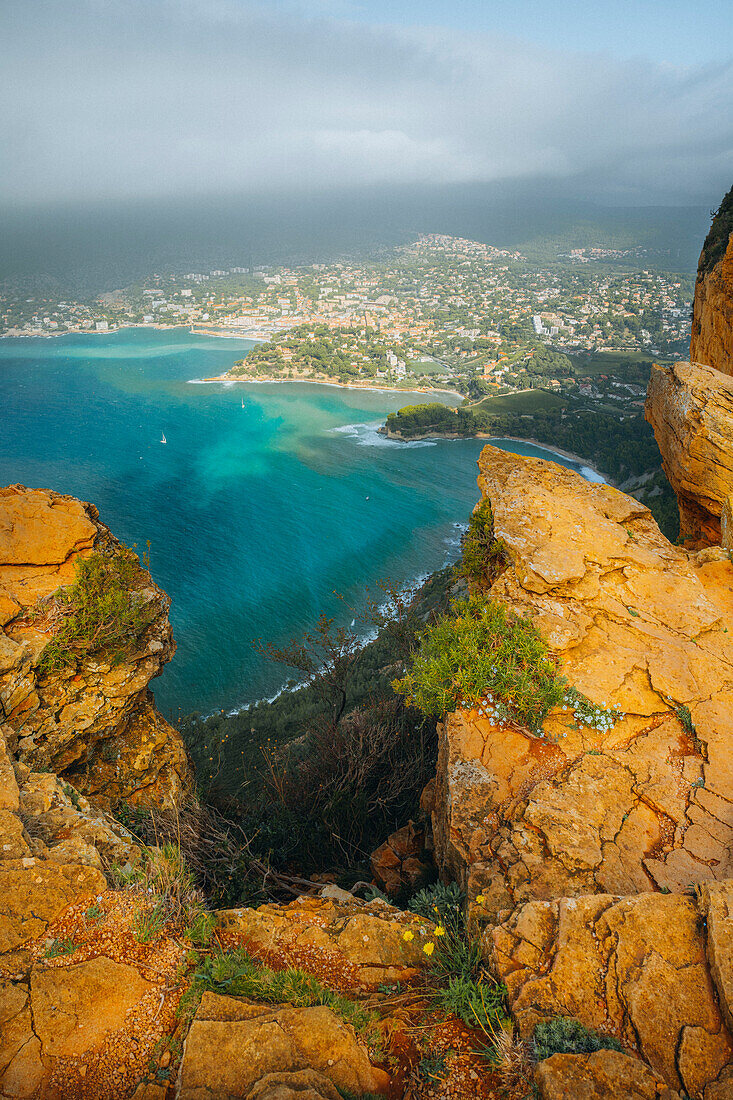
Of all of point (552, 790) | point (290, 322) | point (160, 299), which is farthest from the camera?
point (160, 299)

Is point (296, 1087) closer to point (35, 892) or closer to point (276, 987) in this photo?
point (276, 987)

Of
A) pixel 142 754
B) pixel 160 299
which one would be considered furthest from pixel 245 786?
pixel 160 299

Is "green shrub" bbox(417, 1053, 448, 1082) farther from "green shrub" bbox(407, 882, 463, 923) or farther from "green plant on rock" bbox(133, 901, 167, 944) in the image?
"green plant on rock" bbox(133, 901, 167, 944)

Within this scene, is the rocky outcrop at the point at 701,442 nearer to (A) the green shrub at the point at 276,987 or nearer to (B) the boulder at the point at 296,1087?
(A) the green shrub at the point at 276,987

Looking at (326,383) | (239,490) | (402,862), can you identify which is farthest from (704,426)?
(326,383)

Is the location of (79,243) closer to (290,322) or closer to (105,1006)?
(290,322)

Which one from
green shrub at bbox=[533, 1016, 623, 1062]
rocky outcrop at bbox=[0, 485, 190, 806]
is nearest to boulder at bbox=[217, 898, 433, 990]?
green shrub at bbox=[533, 1016, 623, 1062]

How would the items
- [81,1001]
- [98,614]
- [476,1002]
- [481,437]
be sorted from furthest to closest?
[481,437] → [98,614] → [476,1002] → [81,1001]
